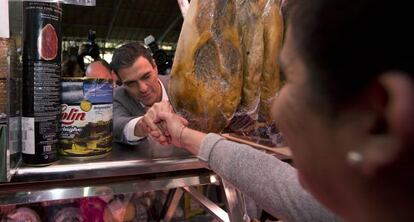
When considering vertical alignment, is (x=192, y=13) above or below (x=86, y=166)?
above

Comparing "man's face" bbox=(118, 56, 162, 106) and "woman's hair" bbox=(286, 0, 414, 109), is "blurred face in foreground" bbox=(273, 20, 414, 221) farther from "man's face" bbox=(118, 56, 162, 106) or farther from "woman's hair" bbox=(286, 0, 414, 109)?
"man's face" bbox=(118, 56, 162, 106)

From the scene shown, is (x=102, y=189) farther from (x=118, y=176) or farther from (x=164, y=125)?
(x=164, y=125)

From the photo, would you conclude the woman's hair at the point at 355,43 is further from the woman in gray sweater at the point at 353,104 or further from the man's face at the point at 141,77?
the man's face at the point at 141,77

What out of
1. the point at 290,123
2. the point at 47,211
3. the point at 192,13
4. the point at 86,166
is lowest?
the point at 47,211

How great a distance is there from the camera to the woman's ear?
20cm

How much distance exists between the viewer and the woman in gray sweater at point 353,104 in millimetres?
207

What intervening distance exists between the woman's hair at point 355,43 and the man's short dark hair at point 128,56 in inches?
53.8

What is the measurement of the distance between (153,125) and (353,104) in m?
0.44

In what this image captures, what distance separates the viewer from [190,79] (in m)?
0.54

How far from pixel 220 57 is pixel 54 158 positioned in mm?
273

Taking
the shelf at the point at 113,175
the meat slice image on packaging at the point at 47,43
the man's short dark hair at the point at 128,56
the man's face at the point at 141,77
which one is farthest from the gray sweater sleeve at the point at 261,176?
the man's short dark hair at the point at 128,56

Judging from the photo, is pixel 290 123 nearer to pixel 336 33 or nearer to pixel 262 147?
pixel 336 33

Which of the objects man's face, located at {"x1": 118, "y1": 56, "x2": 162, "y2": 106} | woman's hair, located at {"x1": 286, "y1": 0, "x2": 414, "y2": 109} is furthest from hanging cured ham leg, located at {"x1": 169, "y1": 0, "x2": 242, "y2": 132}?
man's face, located at {"x1": 118, "y1": 56, "x2": 162, "y2": 106}

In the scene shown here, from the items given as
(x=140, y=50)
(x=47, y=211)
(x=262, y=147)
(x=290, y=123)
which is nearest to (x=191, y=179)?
(x=262, y=147)
